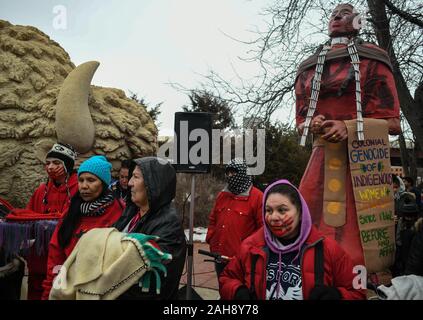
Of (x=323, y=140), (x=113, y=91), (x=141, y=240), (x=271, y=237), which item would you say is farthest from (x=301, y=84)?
(x=113, y=91)

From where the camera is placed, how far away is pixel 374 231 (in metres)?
2.59

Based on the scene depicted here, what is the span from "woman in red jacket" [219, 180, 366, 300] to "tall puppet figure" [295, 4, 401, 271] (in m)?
0.72

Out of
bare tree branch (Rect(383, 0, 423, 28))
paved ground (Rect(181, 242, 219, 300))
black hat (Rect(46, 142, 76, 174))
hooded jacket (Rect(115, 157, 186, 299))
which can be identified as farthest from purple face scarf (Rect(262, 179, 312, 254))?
bare tree branch (Rect(383, 0, 423, 28))

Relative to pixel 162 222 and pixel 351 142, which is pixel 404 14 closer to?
pixel 351 142

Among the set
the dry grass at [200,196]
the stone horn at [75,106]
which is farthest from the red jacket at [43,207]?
the dry grass at [200,196]

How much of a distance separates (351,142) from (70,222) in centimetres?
197

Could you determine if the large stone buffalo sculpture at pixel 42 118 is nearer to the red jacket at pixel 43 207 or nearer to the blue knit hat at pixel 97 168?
the red jacket at pixel 43 207

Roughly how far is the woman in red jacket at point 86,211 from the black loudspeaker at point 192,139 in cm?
121

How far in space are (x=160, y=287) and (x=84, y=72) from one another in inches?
139

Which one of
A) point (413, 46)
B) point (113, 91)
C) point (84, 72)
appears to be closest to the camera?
point (84, 72)

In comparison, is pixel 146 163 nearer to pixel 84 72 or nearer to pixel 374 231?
pixel 374 231

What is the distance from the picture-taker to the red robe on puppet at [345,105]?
2652 mm
